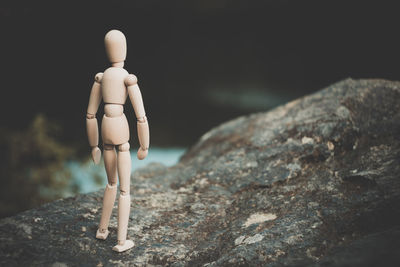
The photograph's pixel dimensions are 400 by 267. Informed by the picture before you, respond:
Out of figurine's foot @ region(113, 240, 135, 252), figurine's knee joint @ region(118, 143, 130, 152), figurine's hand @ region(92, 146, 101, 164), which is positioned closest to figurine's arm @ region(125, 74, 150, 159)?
figurine's knee joint @ region(118, 143, 130, 152)

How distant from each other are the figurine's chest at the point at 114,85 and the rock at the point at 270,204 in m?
0.99

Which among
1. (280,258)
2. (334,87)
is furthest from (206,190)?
(334,87)

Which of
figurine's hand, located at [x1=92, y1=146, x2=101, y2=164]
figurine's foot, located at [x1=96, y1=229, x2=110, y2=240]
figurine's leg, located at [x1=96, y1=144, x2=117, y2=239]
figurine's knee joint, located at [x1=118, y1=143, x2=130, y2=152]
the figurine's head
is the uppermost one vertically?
the figurine's head

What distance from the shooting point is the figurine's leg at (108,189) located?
121 inches

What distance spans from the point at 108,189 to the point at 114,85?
2.47ft

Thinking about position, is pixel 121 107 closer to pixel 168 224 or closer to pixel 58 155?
pixel 168 224

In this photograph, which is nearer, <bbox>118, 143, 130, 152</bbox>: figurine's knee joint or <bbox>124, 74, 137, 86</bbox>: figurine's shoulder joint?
<bbox>124, 74, 137, 86</bbox>: figurine's shoulder joint

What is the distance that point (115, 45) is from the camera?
2898 millimetres

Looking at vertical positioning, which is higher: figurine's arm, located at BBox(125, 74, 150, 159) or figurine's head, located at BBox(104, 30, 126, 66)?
figurine's head, located at BBox(104, 30, 126, 66)

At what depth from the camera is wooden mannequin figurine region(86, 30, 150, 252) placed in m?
2.93

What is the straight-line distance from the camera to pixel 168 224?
3385 mm

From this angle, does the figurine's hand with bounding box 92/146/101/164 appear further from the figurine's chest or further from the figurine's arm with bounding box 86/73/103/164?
the figurine's chest

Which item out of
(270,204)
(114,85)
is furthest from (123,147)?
(270,204)

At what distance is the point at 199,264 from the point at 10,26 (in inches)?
187
